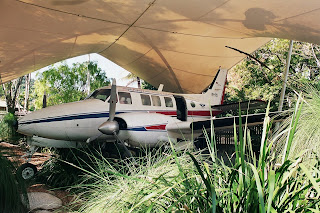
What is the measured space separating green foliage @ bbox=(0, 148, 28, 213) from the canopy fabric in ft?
14.1

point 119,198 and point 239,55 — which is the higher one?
point 239,55

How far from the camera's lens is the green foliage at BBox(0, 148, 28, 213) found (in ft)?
7.69

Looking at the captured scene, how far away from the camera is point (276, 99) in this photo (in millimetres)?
14844

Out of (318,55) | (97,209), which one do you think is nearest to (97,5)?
(97,209)

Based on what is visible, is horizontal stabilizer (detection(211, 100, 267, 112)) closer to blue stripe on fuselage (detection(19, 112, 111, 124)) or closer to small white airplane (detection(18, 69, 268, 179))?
small white airplane (detection(18, 69, 268, 179))

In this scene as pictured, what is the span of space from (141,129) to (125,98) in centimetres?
140

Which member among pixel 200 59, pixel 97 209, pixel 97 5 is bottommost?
pixel 97 209

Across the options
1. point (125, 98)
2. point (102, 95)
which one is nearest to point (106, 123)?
point (102, 95)

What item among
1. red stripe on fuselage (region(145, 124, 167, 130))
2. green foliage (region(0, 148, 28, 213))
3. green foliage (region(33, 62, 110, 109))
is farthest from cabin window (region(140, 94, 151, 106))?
green foliage (region(33, 62, 110, 109))

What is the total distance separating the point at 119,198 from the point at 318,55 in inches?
594

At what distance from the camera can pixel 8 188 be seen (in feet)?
7.78

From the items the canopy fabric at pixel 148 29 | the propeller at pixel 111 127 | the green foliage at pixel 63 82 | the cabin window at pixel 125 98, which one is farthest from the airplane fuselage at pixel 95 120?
the green foliage at pixel 63 82

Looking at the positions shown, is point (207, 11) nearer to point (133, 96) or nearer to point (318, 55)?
point (133, 96)

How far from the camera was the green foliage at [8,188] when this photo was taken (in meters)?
2.34
